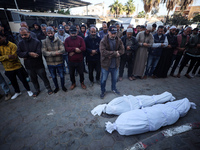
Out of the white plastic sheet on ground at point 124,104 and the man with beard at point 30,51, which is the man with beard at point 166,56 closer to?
the white plastic sheet on ground at point 124,104

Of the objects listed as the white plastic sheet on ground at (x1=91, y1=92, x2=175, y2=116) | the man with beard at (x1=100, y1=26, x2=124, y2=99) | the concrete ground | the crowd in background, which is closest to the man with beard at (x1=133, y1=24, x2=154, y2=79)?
the crowd in background

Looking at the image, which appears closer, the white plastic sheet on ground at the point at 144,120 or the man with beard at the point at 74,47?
the white plastic sheet on ground at the point at 144,120

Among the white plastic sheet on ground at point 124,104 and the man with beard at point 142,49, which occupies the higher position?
the man with beard at point 142,49

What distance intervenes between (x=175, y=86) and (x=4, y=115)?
18.7 ft

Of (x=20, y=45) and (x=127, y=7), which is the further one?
(x=127, y=7)

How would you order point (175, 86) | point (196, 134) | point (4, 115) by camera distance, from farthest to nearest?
point (175, 86)
point (4, 115)
point (196, 134)

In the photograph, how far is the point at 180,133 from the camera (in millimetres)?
2014

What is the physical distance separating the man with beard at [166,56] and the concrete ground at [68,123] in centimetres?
98

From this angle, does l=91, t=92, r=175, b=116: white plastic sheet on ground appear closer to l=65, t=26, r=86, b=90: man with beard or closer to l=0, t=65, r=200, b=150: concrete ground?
l=0, t=65, r=200, b=150: concrete ground

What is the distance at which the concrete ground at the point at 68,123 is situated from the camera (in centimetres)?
194

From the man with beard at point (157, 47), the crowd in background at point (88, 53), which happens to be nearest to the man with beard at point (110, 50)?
the crowd in background at point (88, 53)

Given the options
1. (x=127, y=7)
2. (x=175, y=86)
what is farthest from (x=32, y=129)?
(x=127, y=7)

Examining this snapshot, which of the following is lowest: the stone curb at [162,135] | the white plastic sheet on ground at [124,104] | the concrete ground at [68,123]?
the concrete ground at [68,123]

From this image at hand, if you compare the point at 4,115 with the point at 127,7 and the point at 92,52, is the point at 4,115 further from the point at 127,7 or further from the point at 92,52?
the point at 127,7
